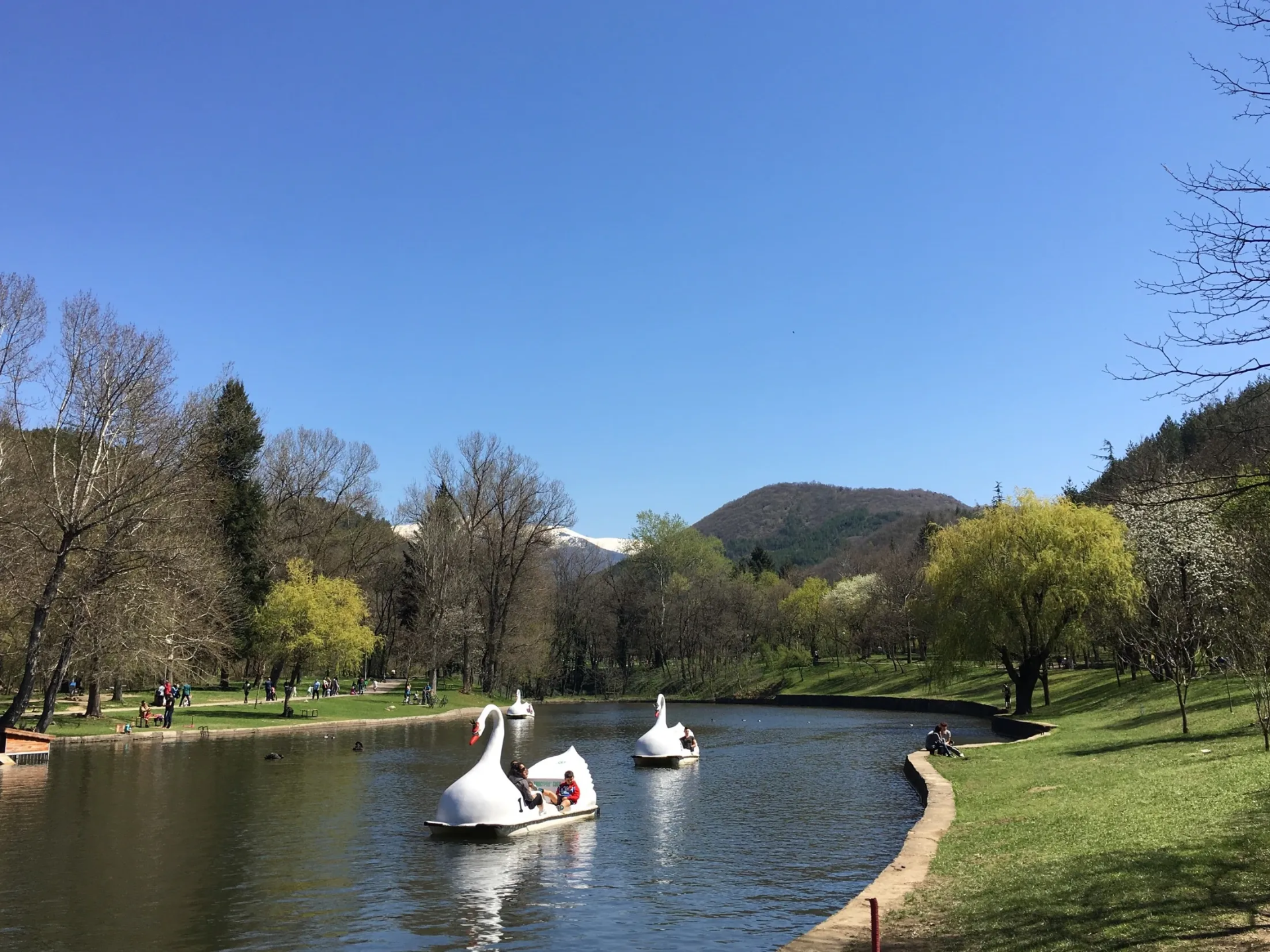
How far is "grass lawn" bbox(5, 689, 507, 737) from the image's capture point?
43219mm

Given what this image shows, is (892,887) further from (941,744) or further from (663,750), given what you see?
(663,750)

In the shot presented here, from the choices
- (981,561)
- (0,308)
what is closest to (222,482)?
(0,308)

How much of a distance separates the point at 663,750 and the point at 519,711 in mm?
30484

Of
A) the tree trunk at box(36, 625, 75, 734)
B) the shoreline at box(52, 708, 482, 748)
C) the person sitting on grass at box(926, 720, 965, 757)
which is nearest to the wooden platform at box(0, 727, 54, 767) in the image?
the shoreline at box(52, 708, 482, 748)

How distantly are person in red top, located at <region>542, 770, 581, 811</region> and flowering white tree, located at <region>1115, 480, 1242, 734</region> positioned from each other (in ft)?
54.2

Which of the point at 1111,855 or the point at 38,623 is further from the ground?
the point at 38,623

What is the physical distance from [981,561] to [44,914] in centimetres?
4252

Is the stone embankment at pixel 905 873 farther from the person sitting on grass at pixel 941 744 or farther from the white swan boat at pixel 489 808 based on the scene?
the white swan boat at pixel 489 808

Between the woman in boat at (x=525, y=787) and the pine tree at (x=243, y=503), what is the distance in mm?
44934

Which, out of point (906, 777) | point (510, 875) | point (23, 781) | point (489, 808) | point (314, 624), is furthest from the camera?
point (314, 624)

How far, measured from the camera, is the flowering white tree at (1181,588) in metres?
30.9

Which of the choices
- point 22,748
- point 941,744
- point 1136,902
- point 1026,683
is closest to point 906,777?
point 941,744

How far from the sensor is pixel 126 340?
39.4 meters

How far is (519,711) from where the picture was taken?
6588 centimetres
